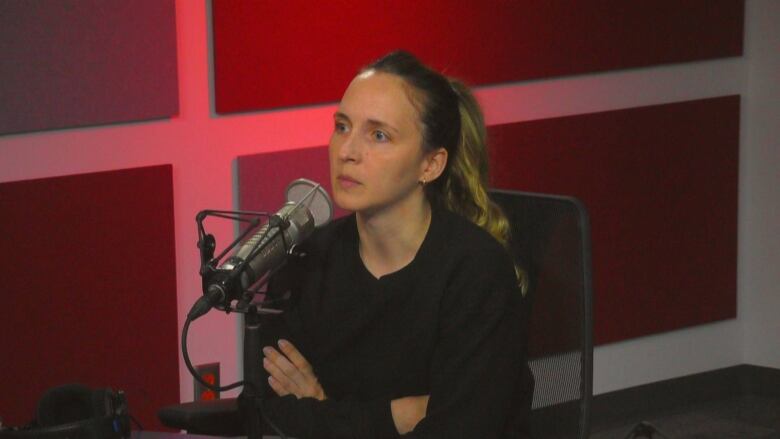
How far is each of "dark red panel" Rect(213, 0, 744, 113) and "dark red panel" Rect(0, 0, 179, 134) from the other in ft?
0.57

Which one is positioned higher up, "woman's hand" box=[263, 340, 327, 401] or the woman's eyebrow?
the woman's eyebrow

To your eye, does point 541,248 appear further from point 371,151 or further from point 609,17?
point 609,17

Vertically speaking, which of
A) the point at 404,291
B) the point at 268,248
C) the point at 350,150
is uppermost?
the point at 350,150

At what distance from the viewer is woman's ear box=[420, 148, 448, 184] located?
2.24m

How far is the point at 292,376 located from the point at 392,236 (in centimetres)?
29

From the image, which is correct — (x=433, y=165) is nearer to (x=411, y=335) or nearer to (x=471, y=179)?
(x=471, y=179)

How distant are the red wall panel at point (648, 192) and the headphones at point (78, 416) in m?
2.15

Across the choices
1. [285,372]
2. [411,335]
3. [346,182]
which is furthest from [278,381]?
[346,182]

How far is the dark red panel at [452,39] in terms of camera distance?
3.35m

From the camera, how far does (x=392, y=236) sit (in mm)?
2211

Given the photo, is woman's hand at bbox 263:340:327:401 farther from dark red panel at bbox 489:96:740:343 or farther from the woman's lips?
dark red panel at bbox 489:96:740:343

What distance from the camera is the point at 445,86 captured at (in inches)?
88.9

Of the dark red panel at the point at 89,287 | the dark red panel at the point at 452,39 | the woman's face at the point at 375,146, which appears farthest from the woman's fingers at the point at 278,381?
the dark red panel at the point at 452,39

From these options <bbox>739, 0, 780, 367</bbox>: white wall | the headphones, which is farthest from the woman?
<bbox>739, 0, 780, 367</bbox>: white wall
